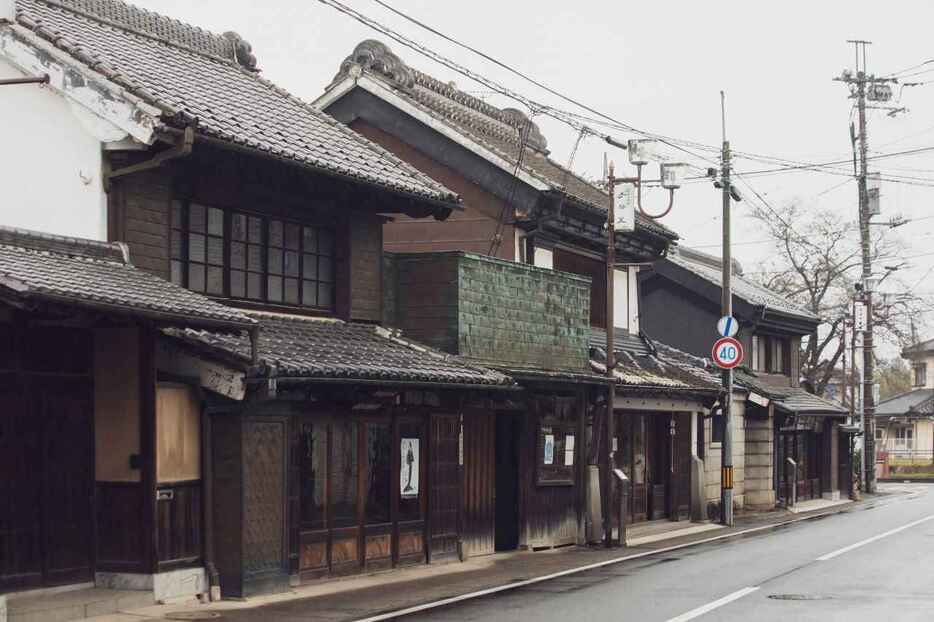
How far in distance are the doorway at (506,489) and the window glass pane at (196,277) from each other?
7574mm

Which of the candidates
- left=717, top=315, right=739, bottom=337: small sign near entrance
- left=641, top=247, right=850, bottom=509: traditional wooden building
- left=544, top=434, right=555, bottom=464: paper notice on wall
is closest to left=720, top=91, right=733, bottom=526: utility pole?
left=717, top=315, right=739, bottom=337: small sign near entrance

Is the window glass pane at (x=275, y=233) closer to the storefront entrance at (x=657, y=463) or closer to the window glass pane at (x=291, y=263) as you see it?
the window glass pane at (x=291, y=263)

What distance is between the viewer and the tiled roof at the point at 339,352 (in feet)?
53.1

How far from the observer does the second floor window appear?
1772 centimetres

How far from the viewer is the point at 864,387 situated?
49438 millimetres

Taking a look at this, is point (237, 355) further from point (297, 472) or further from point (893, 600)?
point (893, 600)

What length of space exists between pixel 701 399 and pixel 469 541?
12.0 metres

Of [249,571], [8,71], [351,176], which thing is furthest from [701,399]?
[8,71]

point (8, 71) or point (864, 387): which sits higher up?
point (8, 71)

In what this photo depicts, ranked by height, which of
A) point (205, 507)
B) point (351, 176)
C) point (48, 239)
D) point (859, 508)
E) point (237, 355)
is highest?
point (351, 176)

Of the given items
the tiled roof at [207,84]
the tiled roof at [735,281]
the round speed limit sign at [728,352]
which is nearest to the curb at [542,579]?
the round speed limit sign at [728,352]

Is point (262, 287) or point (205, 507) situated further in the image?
point (262, 287)

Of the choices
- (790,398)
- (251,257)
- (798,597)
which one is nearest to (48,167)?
A: (251,257)

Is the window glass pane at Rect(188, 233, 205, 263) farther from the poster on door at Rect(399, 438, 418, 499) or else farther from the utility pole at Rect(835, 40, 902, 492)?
the utility pole at Rect(835, 40, 902, 492)
